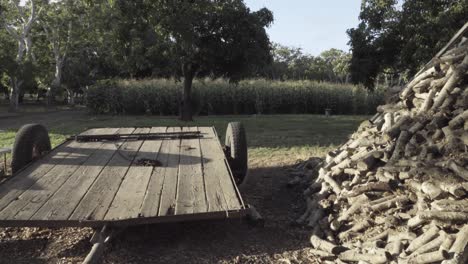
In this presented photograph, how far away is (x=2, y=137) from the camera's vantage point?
38.2ft

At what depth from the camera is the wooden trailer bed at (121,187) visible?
3250mm

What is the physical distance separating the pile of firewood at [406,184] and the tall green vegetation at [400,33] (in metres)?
5.48

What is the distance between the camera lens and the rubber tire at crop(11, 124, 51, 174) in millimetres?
4840

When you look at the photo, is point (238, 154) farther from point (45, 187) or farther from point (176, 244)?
point (45, 187)

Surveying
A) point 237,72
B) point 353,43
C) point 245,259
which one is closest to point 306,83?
point 237,72

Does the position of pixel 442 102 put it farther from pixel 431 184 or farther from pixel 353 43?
pixel 353 43

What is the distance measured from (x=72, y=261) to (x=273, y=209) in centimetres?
239

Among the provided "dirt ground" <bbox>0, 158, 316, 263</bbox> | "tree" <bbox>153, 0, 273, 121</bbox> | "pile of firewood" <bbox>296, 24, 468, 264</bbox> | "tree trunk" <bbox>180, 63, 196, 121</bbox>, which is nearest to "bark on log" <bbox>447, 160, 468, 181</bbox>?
"pile of firewood" <bbox>296, 24, 468, 264</bbox>

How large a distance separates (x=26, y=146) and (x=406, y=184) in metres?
3.98

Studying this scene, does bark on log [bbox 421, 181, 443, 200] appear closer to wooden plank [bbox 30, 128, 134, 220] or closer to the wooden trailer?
the wooden trailer

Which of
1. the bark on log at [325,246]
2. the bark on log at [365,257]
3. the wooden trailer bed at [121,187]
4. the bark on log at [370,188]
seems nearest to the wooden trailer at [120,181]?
the wooden trailer bed at [121,187]

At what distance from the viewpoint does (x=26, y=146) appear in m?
4.94

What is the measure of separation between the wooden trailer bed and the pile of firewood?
1059mm

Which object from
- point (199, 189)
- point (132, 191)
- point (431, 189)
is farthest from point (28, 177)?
point (431, 189)
